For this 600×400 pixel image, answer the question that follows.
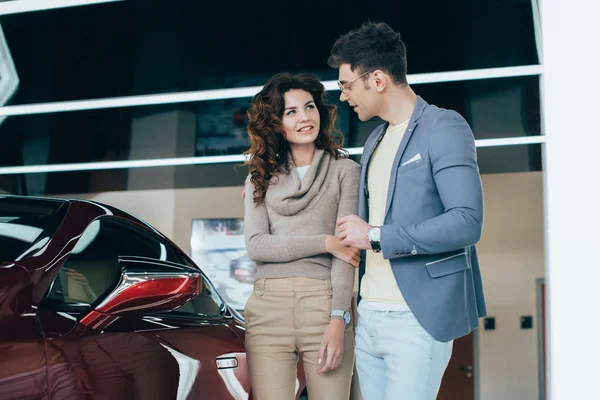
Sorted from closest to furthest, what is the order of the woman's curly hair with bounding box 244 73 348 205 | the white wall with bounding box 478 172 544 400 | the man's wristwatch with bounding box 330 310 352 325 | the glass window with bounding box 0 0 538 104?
the man's wristwatch with bounding box 330 310 352 325
the woman's curly hair with bounding box 244 73 348 205
the glass window with bounding box 0 0 538 104
the white wall with bounding box 478 172 544 400

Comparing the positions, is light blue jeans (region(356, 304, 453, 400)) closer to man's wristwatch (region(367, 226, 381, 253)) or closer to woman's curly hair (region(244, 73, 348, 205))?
man's wristwatch (region(367, 226, 381, 253))

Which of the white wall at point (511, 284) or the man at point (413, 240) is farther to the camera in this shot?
the white wall at point (511, 284)

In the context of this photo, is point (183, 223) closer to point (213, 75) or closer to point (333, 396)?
point (213, 75)

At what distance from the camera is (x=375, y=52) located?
158 cm

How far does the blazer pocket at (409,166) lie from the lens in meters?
1.44

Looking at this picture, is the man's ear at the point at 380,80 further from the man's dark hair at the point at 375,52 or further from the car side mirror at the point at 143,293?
the car side mirror at the point at 143,293

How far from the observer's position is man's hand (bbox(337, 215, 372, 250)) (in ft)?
4.79

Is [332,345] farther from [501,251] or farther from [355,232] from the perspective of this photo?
[501,251]

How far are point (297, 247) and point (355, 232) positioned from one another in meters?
0.28

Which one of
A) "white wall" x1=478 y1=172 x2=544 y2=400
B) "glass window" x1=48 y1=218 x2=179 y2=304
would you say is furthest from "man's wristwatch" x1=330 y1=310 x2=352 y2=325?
"white wall" x1=478 y1=172 x2=544 y2=400

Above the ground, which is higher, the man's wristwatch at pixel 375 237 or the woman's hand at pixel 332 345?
the man's wristwatch at pixel 375 237

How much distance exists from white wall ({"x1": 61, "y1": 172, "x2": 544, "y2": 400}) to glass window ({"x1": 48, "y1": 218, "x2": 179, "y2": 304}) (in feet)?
14.5

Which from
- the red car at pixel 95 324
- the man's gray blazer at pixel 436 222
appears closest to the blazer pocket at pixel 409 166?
the man's gray blazer at pixel 436 222

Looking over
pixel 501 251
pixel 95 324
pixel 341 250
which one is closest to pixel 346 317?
pixel 341 250
